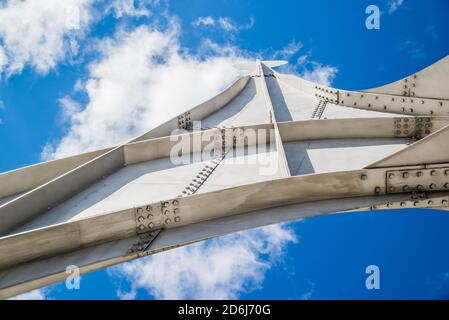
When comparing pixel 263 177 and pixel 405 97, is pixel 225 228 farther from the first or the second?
pixel 405 97

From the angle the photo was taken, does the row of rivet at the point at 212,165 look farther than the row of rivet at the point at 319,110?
No

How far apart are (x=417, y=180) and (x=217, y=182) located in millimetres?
4416

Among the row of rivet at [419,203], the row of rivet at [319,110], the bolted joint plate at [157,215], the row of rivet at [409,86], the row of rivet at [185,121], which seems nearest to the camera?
the bolted joint plate at [157,215]

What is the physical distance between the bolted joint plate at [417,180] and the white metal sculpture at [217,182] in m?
0.02

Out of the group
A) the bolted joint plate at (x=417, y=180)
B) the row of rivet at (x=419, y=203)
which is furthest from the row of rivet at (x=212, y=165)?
the bolted joint plate at (x=417, y=180)

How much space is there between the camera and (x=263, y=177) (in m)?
9.91

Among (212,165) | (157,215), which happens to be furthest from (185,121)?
(157,215)

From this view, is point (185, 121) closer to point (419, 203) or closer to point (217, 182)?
point (217, 182)

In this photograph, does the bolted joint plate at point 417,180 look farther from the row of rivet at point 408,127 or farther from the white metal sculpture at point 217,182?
the row of rivet at point 408,127

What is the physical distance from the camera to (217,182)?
9898 millimetres

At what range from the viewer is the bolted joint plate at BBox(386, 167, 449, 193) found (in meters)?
7.95

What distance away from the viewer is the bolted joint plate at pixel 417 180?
795 centimetres

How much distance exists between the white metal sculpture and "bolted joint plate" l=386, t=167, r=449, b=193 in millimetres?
20
